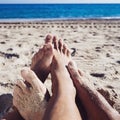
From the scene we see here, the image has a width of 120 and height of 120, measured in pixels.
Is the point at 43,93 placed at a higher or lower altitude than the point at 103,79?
higher

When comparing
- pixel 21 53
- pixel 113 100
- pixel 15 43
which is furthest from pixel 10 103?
pixel 15 43

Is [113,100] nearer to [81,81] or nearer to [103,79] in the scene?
[81,81]

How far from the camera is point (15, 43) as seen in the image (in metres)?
4.41

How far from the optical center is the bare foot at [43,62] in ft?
6.91

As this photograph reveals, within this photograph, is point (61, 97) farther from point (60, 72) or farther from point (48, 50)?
point (48, 50)

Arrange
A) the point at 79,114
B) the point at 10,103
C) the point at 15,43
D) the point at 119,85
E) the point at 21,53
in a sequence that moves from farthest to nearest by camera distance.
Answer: the point at 15,43 → the point at 21,53 → the point at 119,85 → the point at 10,103 → the point at 79,114

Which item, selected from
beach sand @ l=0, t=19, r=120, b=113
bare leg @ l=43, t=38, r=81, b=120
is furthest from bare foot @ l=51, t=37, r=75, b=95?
beach sand @ l=0, t=19, r=120, b=113

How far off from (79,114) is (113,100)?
13.8 inches

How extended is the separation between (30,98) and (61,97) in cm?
21

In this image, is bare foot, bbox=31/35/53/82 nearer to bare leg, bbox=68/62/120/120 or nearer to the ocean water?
bare leg, bbox=68/62/120/120

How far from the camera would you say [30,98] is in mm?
1733

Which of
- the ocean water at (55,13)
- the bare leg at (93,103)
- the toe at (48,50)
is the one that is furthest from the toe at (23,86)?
the ocean water at (55,13)

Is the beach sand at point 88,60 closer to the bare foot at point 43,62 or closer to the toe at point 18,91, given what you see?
the bare foot at point 43,62

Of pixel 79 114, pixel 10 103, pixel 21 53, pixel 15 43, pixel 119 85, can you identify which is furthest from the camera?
pixel 15 43
